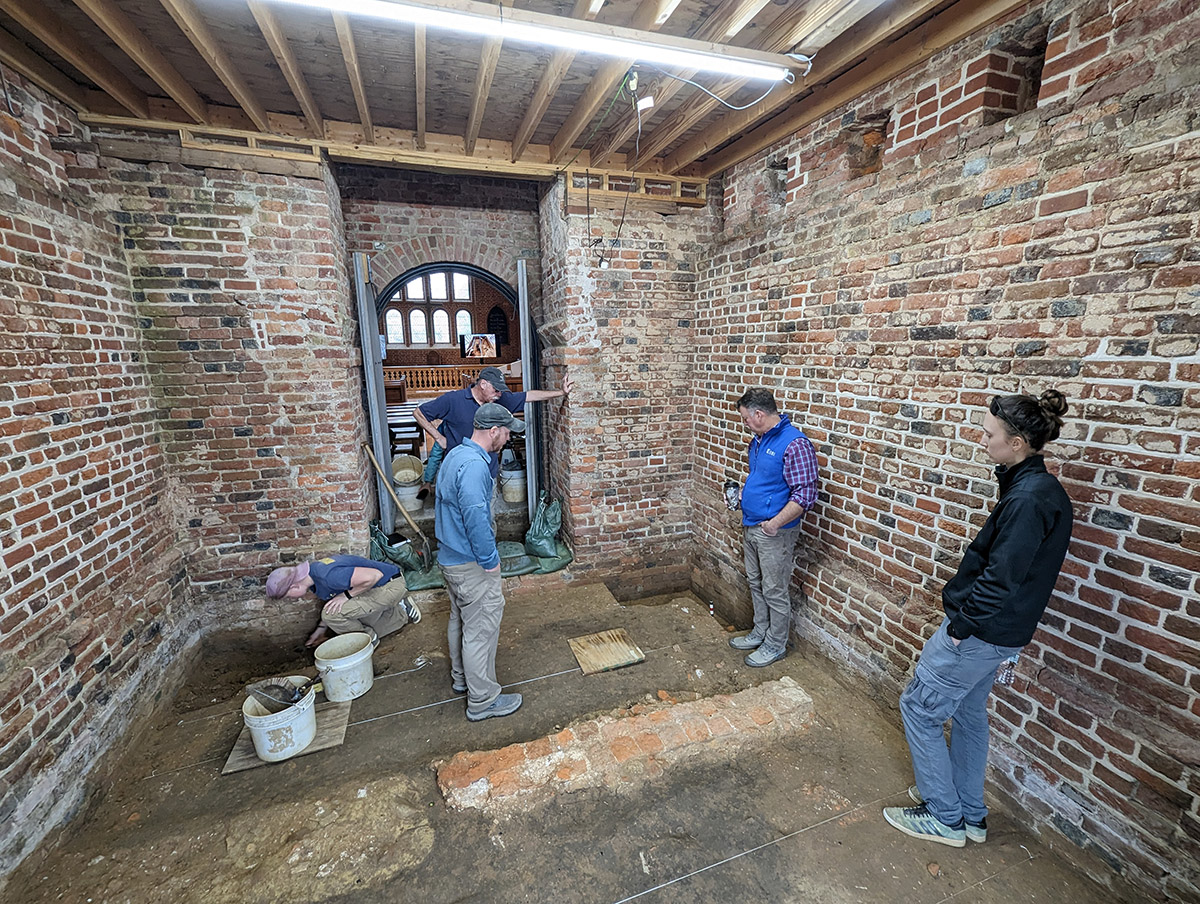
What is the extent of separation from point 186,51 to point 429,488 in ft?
12.9

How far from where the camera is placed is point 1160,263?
1.71 metres

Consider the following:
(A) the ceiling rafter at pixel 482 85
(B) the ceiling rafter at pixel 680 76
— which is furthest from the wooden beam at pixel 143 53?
(B) the ceiling rafter at pixel 680 76

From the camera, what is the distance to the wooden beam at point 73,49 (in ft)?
7.34

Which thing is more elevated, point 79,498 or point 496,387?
point 496,387

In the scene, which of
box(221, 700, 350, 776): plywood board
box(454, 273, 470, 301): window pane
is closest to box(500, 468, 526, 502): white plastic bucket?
box(221, 700, 350, 776): plywood board

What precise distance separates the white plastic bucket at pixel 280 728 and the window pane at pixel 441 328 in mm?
16350

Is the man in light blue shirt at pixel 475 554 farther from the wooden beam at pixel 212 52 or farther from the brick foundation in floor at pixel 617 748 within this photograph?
the wooden beam at pixel 212 52

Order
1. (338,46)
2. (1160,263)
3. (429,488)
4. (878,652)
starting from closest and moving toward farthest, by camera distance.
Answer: (1160,263) → (338,46) → (878,652) → (429,488)

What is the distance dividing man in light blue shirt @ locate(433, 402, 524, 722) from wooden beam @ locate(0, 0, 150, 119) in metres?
2.71

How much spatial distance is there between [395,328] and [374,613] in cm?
1580

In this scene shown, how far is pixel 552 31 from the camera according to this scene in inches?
85.7

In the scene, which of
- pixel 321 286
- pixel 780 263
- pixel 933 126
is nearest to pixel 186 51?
pixel 321 286

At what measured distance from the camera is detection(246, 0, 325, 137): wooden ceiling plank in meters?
2.23

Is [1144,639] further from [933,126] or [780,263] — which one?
[780,263]
